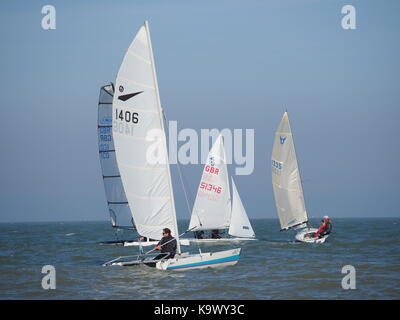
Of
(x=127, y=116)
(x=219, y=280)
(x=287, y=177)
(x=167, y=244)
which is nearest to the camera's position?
(x=219, y=280)

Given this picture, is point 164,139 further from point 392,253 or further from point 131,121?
point 392,253

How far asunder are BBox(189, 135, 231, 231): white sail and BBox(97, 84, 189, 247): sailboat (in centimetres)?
479

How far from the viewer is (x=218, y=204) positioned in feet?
131

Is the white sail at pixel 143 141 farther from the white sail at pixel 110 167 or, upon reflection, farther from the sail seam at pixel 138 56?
the white sail at pixel 110 167

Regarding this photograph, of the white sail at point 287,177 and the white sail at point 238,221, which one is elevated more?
the white sail at point 287,177

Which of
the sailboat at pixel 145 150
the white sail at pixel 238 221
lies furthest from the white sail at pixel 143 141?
the white sail at pixel 238 221

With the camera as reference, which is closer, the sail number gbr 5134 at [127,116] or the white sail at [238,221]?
the sail number gbr 5134 at [127,116]

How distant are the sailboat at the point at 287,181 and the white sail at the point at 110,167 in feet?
33.8

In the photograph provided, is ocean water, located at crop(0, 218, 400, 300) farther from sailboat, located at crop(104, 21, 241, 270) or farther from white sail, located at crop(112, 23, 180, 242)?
white sail, located at crop(112, 23, 180, 242)

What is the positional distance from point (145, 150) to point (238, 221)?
1974 centimetres

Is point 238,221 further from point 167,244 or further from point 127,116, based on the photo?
point 127,116

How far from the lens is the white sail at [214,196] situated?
129 feet

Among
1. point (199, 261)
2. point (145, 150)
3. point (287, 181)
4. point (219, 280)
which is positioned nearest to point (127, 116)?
point (145, 150)
